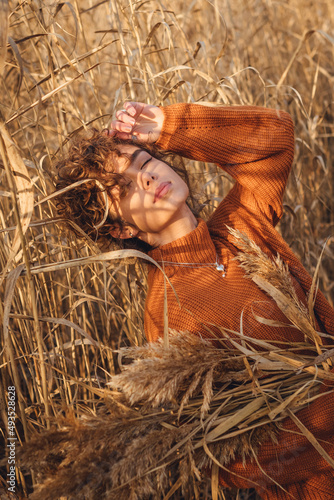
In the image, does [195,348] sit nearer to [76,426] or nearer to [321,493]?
[76,426]

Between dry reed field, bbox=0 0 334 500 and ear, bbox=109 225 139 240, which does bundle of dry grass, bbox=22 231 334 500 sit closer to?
dry reed field, bbox=0 0 334 500

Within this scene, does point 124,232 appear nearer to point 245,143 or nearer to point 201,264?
point 201,264

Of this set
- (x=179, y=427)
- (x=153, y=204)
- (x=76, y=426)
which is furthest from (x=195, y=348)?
(x=153, y=204)

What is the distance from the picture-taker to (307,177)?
2459mm

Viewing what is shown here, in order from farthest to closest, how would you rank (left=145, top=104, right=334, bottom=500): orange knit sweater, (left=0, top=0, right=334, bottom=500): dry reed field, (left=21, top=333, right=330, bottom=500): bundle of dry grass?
1. (left=145, top=104, right=334, bottom=500): orange knit sweater
2. (left=0, top=0, right=334, bottom=500): dry reed field
3. (left=21, top=333, right=330, bottom=500): bundle of dry grass

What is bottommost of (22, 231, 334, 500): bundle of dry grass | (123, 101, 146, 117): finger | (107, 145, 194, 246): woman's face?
(22, 231, 334, 500): bundle of dry grass

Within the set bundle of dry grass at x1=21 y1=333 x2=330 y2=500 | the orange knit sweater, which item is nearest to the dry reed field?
bundle of dry grass at x1=21 y1=333 x2=330 y2=500

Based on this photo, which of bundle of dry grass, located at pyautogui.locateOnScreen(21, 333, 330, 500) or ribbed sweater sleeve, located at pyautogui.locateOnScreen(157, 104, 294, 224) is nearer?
bundle of dry grass, located at pyautogui.locateOnScreen(21, 333, 330, 500)

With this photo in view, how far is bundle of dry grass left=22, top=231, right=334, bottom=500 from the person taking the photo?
0.79m

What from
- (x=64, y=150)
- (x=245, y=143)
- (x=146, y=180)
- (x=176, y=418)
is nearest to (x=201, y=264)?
(x=146, y=180)

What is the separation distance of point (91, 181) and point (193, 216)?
1.06 feet

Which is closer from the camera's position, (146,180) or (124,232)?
(146,180)

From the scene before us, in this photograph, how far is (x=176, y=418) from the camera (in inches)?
36.8

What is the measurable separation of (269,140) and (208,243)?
0.37 metres
